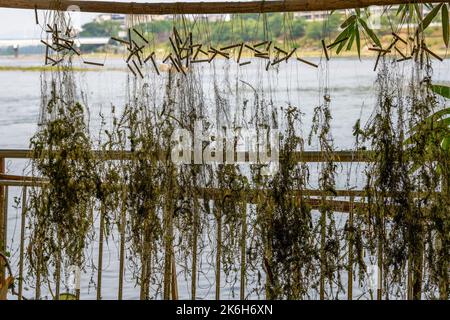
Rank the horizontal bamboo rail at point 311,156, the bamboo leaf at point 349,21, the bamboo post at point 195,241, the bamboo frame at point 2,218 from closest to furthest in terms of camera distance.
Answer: the horizontal bamboo rail at point 311,156, the bamboo post at point 195,241, the bamboo frame at point 2,218, the bamboo leaf at point 349,21

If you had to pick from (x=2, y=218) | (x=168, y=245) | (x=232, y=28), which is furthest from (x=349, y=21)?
(x=2, y=218)

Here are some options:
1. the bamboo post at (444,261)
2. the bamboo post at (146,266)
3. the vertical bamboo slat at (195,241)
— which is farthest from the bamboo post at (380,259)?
the bamboo post at (146,266)

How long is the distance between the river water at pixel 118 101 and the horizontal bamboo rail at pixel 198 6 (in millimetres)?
278

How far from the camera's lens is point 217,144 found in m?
3.64

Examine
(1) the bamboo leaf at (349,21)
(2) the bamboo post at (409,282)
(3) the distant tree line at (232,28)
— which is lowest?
(2) the bamboo post at (409,282)

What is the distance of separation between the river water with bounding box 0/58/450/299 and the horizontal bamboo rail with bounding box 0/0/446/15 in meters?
0.28

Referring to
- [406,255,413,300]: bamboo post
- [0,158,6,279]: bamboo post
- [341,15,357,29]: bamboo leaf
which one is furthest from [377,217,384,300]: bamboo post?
[0,158,6,279]: bamboo post

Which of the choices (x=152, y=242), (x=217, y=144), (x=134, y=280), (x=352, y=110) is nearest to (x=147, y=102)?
(x=217, y=144)

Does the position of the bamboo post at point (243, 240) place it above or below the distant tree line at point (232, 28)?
below

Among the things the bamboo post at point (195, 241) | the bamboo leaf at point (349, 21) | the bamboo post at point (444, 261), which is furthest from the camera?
the bamboo leaf at point (349, 21)

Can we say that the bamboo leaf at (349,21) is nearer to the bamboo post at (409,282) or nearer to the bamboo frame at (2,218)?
the bamboo post at (409,282)

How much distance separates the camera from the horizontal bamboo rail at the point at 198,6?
346cm
